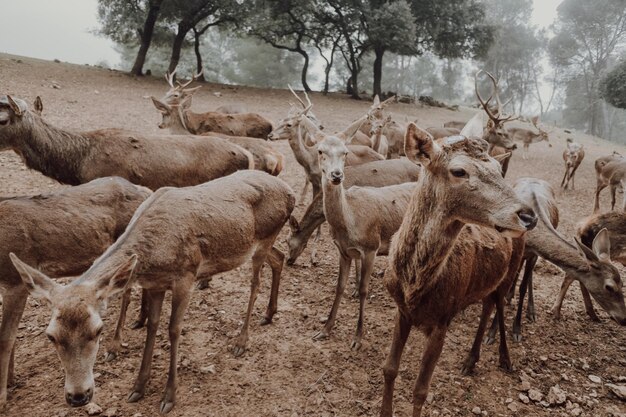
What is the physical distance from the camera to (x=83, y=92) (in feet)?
60.3

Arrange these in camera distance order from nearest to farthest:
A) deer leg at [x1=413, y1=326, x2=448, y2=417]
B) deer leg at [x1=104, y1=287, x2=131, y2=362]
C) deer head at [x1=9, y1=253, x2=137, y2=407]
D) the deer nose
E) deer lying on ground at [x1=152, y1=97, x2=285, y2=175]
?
the deer nose
deer head at [x1=9, y1=253, x2=137, y2=407]
deer leg at [x1=413, y1=326, x2=448, y2=417]
deer leg at [x1=104, y1=287, x2=131, y2=362]
deer lying on ground at [x1=152, y1=97, x2=285, y2=175]

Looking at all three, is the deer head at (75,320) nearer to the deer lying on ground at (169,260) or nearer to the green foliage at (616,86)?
the deer lying on ground at (169,260)

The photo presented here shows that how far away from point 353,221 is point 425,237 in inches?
94.5

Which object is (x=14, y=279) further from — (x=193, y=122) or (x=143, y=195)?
(x=193, y=122)

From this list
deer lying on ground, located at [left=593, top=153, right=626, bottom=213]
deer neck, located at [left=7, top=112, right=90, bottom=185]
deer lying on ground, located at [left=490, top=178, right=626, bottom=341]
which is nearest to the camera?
deer lying on ground, located at [left=490, top=178, right=626, bottom=341]

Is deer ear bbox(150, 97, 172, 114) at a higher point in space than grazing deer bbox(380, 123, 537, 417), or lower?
higher

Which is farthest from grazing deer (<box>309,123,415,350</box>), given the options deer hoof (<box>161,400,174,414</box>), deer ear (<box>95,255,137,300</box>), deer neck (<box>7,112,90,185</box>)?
deer neck (<box>7,112,90,185</box>)

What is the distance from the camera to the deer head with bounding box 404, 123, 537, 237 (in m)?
2.54

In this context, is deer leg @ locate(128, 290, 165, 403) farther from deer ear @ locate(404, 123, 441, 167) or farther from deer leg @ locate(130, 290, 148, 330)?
deer ear @ locate(404, 123, 441, 167)

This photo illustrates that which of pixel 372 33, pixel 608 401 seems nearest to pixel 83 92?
pixel 372 33

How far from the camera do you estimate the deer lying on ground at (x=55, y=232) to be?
12.1ft

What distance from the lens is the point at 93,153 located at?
6.20 metres

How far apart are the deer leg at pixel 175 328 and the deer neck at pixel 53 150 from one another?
11.1ft

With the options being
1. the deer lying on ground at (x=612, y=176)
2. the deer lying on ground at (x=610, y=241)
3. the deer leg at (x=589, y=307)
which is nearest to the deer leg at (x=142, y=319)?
the deer lying on ground at (x=610, y=241)
